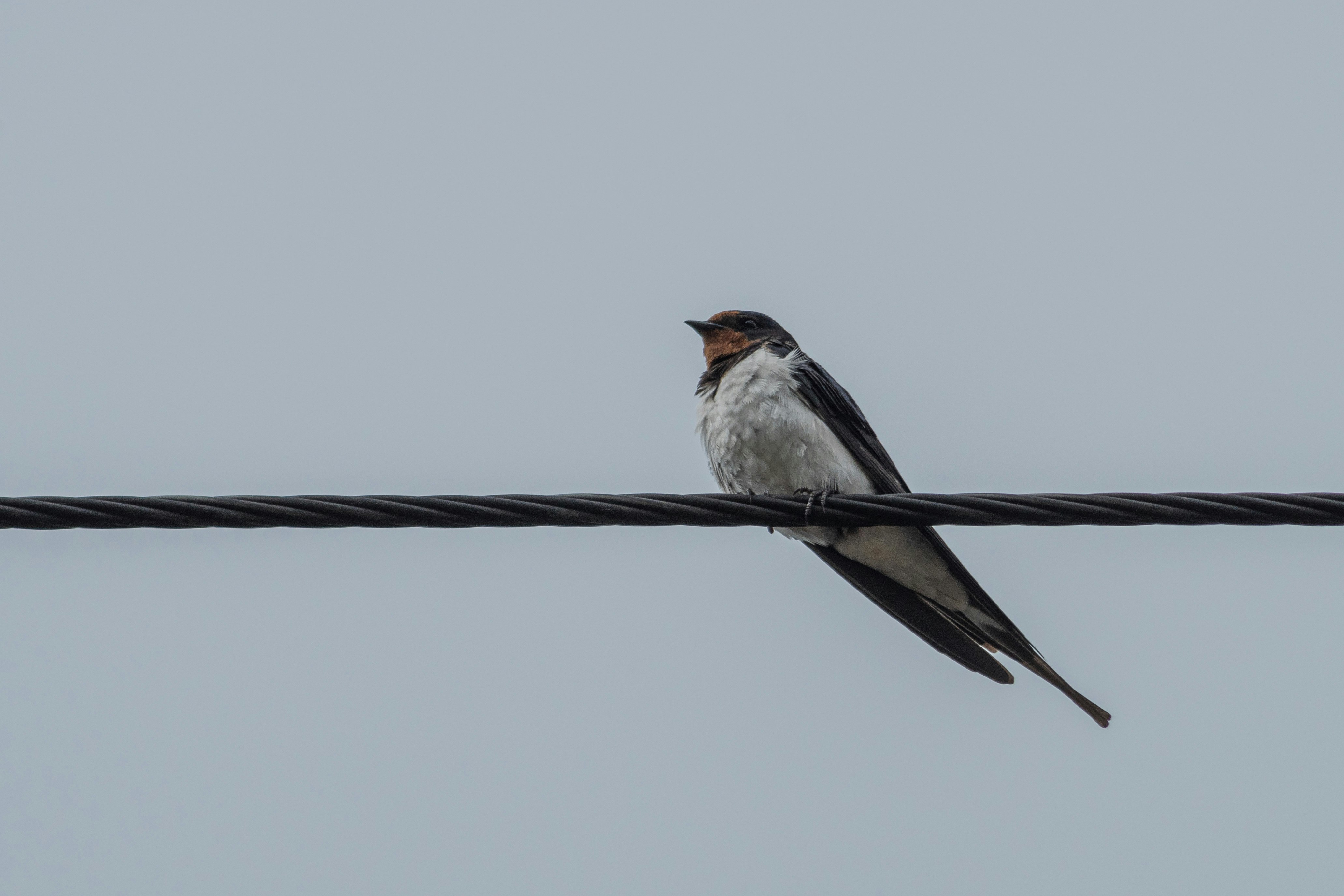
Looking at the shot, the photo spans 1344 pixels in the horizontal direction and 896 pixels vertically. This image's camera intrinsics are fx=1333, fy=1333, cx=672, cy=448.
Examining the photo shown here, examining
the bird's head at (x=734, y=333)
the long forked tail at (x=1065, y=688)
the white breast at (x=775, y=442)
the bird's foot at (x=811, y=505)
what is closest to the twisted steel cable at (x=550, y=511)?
the bird's foot at (x=811, y=505)

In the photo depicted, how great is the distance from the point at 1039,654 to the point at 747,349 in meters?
2.11

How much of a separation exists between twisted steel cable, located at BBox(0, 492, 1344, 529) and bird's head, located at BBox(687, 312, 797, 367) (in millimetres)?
3163

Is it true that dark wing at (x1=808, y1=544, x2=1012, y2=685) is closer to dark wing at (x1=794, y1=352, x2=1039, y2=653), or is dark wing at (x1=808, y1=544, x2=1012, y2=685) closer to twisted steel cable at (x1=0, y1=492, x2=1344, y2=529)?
dark wing at (x1=794, y1=352, x2=1039, y2=653)

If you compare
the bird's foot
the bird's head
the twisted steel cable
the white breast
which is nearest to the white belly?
the white breast

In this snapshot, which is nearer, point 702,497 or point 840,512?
point 702,497

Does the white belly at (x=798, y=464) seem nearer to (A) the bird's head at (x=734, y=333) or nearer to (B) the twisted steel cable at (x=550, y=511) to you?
(A) the bird's head at (x=734, y=333)

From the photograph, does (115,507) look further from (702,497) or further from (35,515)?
(702,497)

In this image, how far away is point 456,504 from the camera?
337cm

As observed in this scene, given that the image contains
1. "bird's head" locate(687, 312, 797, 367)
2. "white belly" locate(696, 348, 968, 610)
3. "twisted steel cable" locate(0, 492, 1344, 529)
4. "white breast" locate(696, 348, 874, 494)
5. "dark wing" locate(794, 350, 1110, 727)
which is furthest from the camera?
"bird's head" locate(687, 312, 797, 367)

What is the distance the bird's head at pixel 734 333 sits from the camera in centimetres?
676

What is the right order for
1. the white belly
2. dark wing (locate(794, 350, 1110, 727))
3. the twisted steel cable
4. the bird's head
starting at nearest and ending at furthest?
the twisted steel cable, dark wing (locate(794, 350, 1110, 727)), the white belly, the bird's head

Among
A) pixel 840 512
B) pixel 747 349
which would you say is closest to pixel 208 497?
pixel 840 512

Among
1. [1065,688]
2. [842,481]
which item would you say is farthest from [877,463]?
[1065,688]

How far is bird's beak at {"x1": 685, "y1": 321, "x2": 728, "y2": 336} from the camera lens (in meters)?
6.88
